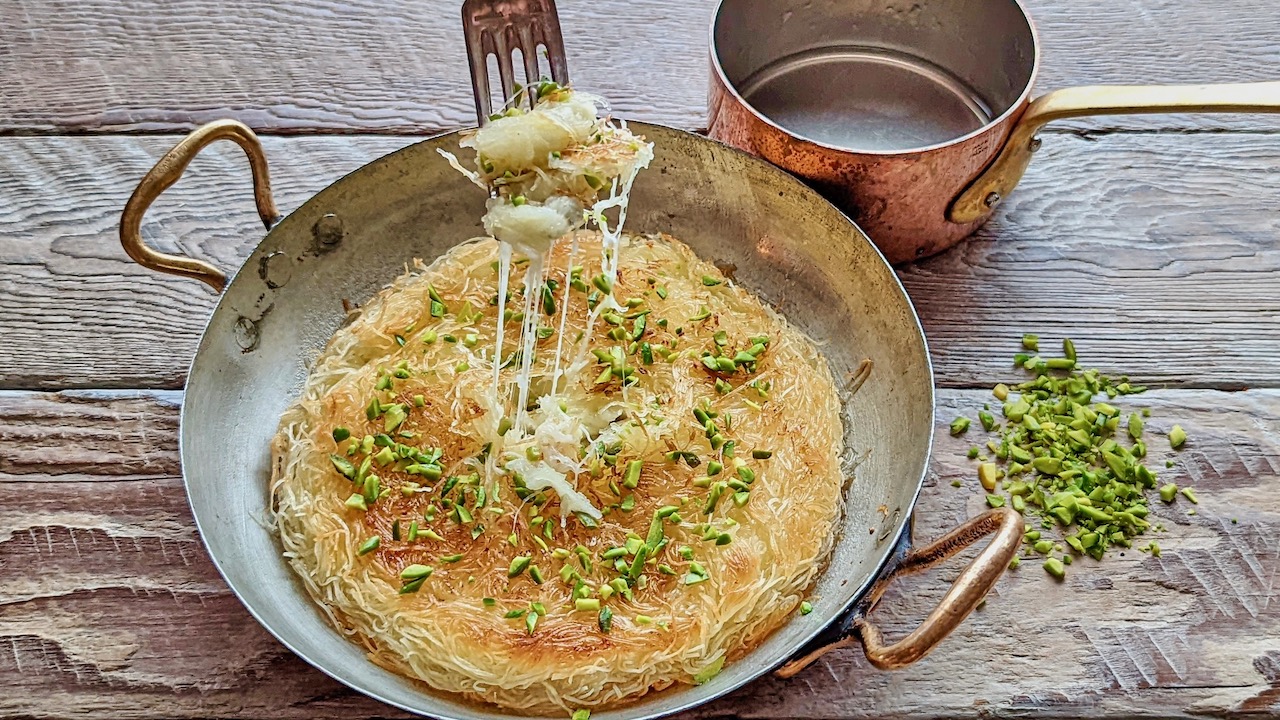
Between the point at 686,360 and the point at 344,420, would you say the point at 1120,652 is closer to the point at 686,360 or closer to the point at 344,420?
the point at 686,360

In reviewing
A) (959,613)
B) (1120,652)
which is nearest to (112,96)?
(959,613)

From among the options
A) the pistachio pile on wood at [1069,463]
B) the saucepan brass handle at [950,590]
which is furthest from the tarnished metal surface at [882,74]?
the saucepan brass handle at [950,590]

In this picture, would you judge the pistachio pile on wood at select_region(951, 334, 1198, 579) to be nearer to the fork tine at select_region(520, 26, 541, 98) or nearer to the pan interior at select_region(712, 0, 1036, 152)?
the pan interior at select_region(712, 0, 1036, 152)

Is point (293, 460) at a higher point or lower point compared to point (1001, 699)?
higher

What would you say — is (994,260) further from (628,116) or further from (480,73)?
(480,73)

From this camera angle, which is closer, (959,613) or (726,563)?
(959,613)

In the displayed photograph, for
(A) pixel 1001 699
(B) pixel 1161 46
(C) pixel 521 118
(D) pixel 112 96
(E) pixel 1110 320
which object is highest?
(C) pixel 521 118
